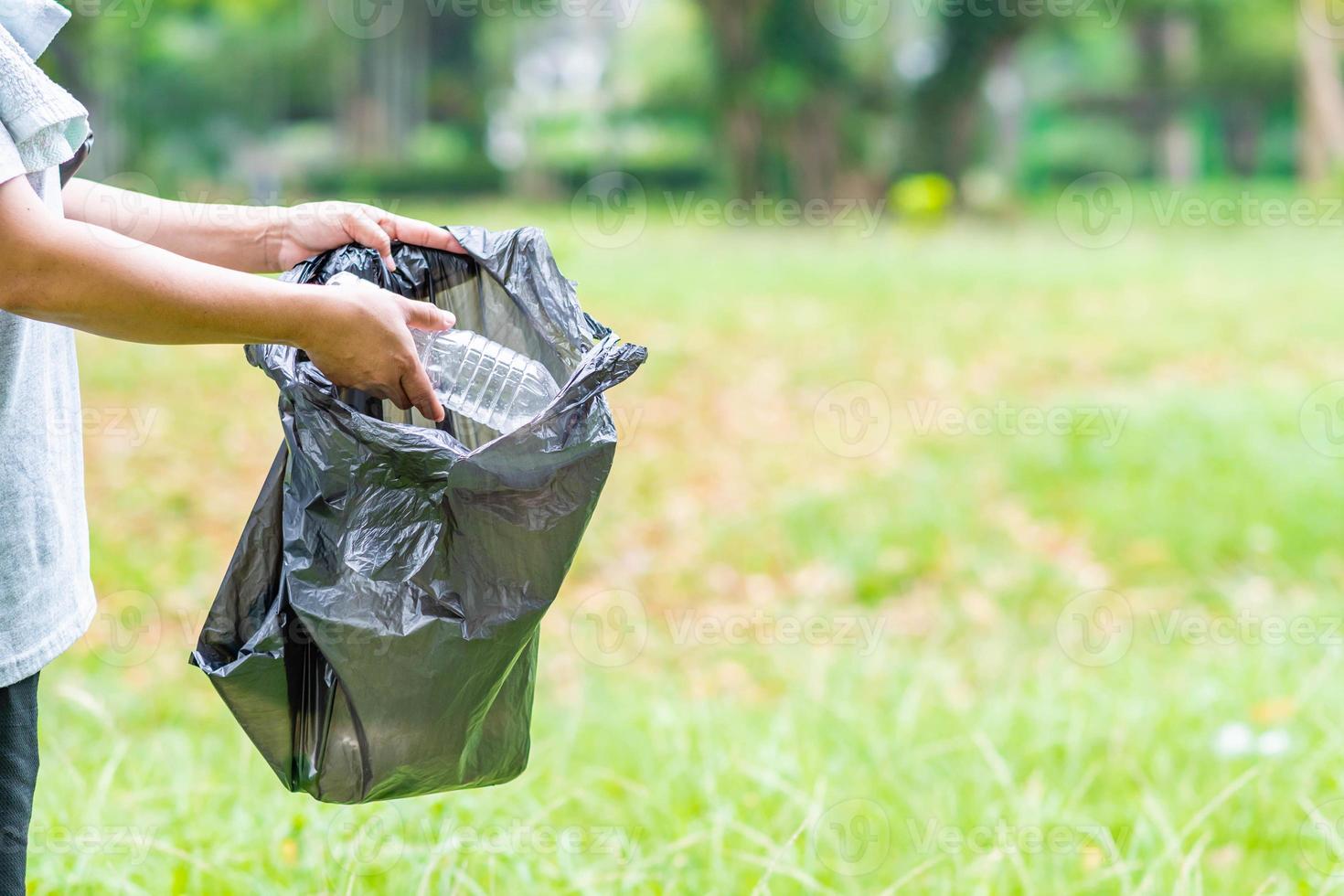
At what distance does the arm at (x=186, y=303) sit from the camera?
1.23 metres

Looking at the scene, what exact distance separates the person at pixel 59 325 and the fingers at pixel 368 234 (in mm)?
213

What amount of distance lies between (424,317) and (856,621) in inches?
127

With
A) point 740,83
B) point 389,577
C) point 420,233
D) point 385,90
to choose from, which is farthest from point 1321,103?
point 389,577

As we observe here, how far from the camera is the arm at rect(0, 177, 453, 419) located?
123 cm

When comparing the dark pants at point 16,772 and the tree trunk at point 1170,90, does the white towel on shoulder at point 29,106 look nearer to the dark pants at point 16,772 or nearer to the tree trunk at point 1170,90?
the dark pants at point 16,772

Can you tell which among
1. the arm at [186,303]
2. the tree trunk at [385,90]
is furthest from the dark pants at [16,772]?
the tree trunk at [385,90]

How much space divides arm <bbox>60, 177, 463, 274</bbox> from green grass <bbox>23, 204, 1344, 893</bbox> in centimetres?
111

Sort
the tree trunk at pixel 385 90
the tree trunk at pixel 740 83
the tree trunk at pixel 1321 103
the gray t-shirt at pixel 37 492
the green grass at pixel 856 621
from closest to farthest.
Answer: the gray t-shirt at pixel 37 492 → the green grass at pixel 856 621 → the tree trunk at pixel 740 83 → the tree trunk at pixel 1321 103 → the tree trunk at pixel 385 90

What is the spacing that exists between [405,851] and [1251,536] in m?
3.75

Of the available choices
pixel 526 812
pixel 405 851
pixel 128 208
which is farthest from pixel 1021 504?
pixel 128 208

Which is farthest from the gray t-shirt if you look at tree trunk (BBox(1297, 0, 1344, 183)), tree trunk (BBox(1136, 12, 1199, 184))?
tree trunk (BBox(1136, 12, 1199, 184))

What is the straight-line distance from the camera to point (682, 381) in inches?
271

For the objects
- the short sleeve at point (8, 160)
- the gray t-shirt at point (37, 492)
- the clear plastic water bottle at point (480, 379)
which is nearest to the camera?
the short sleeve at point (8, 160)

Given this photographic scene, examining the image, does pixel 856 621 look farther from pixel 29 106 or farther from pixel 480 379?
pixel 29 106
